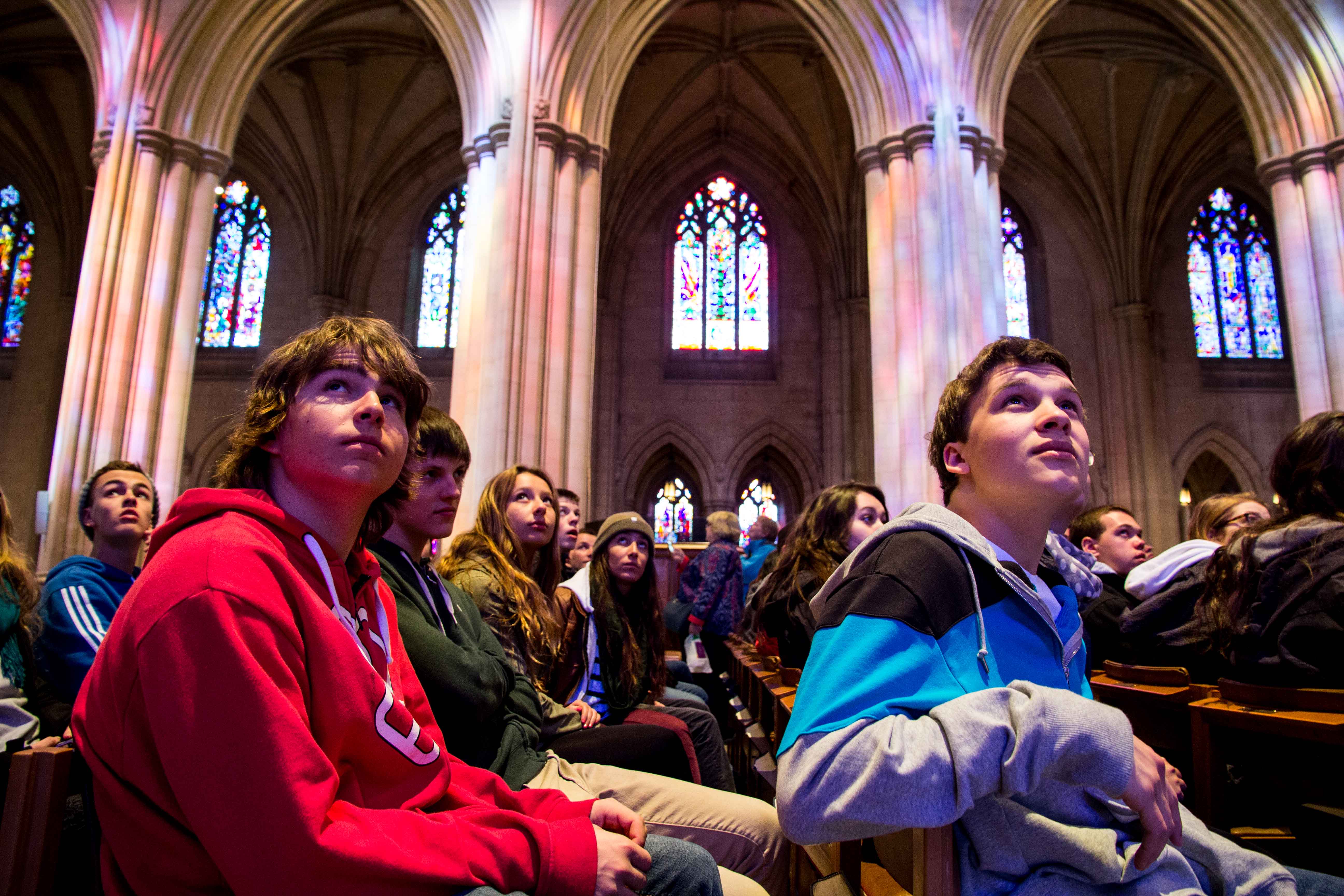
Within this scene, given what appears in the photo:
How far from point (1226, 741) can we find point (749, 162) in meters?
13.9

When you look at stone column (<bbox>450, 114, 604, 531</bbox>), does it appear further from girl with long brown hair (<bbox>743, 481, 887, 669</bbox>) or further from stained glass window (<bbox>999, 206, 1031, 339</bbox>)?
stained glass window (<bbox>999, 206, 1031, 339</bbox>)

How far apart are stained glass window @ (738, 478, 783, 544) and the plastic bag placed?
345 inches

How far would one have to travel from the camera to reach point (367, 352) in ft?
4.21

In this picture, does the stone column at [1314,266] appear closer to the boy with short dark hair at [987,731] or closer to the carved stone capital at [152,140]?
the boy with short dark hair at [987,731]

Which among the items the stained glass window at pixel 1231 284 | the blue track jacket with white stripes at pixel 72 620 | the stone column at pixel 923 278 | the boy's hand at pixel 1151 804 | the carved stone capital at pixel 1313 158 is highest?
the stained glass window at pixel 1231 284

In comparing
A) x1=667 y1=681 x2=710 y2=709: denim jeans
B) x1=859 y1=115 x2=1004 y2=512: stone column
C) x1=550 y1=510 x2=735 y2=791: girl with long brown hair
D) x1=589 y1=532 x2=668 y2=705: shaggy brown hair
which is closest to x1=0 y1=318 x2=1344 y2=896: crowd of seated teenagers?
x1=550 y1=510 x2=735 y2=791: girl with long brown hair

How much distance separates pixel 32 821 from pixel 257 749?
0.68 meters

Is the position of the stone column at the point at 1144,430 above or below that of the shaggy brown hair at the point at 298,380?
above

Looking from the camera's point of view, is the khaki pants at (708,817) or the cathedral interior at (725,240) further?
the cathedral interior at (725,240)

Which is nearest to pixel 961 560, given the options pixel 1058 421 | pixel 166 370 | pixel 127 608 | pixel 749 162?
pixel 1058 421

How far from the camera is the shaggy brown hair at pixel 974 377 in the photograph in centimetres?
136

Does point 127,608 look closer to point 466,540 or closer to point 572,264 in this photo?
point 466,540

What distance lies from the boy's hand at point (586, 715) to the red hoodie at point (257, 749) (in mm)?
1331

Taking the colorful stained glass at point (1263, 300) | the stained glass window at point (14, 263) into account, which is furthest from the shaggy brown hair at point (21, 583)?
the colorful stained glass at point (1263, 300)
